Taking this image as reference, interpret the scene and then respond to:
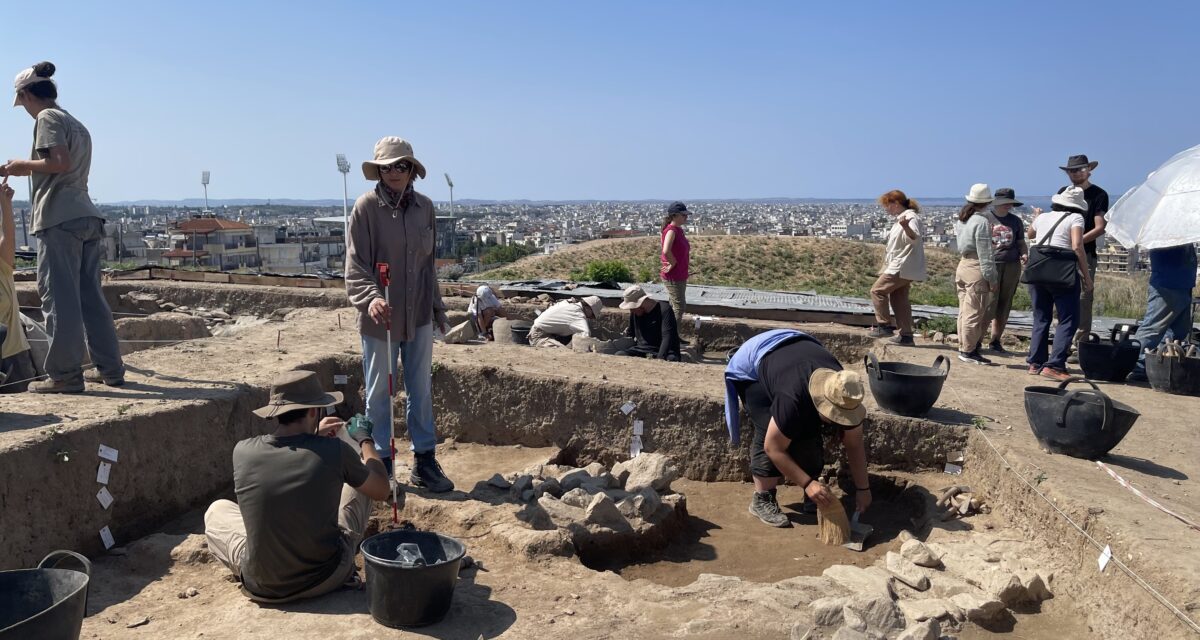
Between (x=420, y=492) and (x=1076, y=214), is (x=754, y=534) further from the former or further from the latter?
(x=1076, y=214)

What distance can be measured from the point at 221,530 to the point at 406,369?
1479 mm

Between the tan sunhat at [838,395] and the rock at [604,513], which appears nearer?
the tan sunhat at [838,395]

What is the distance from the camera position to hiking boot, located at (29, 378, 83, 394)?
5488 mm

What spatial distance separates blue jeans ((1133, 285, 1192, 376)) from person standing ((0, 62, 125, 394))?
321 inches

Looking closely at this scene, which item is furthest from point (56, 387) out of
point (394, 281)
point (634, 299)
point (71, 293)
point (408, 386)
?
point (634, 299)

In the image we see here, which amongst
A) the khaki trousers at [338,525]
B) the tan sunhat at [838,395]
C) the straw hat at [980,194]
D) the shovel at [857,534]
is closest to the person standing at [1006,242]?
the straw hat at [980,194]

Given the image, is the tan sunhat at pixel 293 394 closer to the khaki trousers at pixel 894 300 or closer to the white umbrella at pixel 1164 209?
the khaki trousers at pixel 894 300

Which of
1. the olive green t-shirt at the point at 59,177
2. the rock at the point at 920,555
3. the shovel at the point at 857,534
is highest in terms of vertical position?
the olive green t-shirt at the point at 59,177

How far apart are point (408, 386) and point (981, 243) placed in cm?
544

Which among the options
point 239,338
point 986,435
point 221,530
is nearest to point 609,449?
point 986,435

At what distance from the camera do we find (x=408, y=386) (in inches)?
208

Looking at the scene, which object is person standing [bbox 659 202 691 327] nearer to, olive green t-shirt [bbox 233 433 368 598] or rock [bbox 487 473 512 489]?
rock [bbox 487 473 512 489]

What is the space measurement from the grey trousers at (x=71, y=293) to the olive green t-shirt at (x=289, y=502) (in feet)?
7.86

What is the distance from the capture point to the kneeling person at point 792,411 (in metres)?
4.95
